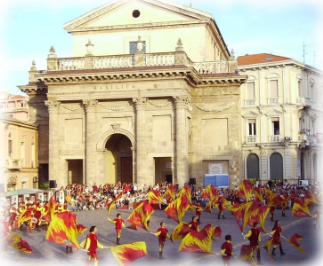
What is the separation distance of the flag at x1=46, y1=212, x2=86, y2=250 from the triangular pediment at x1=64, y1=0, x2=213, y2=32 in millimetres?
31379

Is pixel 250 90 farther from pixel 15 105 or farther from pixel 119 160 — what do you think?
pixel 15 105

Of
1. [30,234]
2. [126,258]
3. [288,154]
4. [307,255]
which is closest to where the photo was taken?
[126,258]

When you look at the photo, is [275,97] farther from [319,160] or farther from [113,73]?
[113,73]

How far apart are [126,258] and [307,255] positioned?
811 centimetres

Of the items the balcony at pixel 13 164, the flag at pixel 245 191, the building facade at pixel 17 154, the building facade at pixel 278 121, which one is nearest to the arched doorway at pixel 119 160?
the building facade at pixel 17 154

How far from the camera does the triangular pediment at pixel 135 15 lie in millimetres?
48281

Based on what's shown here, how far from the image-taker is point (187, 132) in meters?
45.0

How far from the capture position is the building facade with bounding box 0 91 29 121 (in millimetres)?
88062

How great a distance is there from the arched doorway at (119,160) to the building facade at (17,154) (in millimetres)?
6332

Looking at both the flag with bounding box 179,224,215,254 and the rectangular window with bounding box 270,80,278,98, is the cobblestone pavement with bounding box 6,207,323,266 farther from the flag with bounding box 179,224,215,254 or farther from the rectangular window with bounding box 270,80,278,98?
the rectangular window with bounding box 270,80,278,98

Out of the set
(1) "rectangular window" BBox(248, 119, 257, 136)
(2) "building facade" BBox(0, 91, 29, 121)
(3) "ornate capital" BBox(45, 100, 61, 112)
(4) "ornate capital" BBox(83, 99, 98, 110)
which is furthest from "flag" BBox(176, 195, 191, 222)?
(2) "building facade" BBox(0, 91, 29, 121)

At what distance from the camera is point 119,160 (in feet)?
160

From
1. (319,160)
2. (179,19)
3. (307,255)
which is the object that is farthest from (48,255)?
(319,160)

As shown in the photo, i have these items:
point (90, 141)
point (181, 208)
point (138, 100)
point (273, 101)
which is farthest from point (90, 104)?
point (273, 101)
